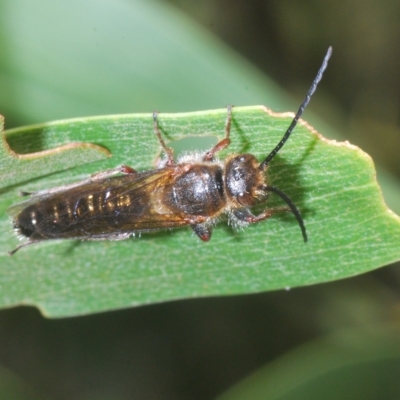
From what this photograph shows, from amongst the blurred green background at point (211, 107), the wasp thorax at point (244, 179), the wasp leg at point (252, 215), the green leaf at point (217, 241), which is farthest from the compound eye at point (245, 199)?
the blurred green background at point (211, 107)

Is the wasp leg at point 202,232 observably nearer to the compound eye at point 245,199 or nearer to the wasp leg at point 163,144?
the compound eye at point 245,199

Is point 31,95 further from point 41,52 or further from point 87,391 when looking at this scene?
point 87,391

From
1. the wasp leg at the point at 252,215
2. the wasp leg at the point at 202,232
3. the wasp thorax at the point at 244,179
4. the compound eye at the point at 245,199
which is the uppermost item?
the wasp thorax at the point at 244,179

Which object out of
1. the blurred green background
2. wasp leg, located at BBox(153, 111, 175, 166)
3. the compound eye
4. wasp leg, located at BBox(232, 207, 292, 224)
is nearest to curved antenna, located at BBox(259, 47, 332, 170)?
the compound eye

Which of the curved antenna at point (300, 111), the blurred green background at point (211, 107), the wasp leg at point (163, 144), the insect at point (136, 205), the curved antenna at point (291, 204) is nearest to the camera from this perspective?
the curved antenna at point (300, 111)

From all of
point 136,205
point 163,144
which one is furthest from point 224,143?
point 136,205

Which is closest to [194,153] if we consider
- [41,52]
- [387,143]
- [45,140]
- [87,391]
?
[45,140]

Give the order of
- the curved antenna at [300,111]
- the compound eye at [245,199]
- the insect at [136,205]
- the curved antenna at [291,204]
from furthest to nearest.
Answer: the insect at [136,205] < the compound eye at [245,199] < the curved antenna at [291,204] < the curved antenna at [300,111]

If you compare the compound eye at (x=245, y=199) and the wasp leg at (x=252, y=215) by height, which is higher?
the compound eye at (x=245, y=199)
